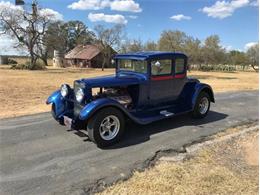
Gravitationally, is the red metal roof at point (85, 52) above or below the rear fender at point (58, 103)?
above

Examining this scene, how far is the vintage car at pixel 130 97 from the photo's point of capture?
5.46 metres

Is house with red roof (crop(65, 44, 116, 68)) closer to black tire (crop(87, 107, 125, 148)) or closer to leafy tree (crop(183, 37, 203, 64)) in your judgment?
leafy tree (crop(183, 37, 203, 64))

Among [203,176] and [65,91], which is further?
[65,91]

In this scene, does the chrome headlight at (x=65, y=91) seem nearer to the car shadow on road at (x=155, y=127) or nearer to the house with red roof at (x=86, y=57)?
the car shadow on road at (x=155, y=127)

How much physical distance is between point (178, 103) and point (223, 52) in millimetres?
50083

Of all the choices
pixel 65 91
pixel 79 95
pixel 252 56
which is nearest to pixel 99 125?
pixel 79 95

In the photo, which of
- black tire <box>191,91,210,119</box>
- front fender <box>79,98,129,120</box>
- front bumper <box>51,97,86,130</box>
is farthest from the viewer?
black tire <box>191,91,210,119</box>

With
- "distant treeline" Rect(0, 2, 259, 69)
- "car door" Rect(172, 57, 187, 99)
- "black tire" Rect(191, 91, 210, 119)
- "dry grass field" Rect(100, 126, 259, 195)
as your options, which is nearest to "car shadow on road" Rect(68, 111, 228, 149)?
"black tire" Rect(191, 91, 210, 119)

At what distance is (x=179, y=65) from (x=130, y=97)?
5.41ft

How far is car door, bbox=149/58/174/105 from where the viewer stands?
6.54 metres

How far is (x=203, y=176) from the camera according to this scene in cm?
421

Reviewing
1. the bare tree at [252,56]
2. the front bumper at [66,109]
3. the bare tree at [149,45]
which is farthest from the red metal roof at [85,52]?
the front bumper at [66,109]

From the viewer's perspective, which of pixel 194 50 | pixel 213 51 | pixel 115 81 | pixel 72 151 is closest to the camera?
pixel 72 151

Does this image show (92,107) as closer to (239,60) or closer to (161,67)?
(161,67)
